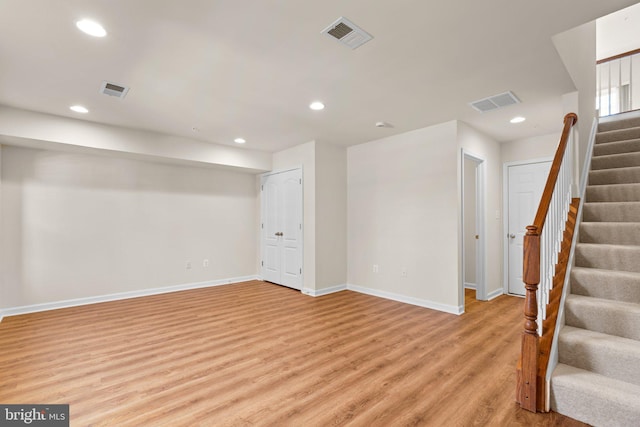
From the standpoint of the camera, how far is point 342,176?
Result: 5.39m

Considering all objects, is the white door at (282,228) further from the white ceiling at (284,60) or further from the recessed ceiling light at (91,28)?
the recessed ceiling light at (91,28)

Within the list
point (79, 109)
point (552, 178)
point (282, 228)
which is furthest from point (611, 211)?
point (79, 109)

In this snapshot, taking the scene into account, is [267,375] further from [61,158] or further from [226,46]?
[61,158]

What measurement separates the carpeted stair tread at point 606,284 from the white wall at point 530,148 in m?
2.85

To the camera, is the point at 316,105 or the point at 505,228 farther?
the point at 505,228

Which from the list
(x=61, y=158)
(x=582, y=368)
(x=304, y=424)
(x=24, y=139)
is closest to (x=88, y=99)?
(x=24, y=139)

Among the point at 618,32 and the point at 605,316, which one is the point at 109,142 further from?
the point at 618,32

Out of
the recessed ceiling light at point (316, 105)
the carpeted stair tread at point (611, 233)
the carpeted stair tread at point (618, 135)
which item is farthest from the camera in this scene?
the carpeted stair tread at point (618, 135)

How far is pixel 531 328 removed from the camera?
1885 millimetres

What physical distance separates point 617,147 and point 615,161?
0.36 metres

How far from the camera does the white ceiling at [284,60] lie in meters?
1.92

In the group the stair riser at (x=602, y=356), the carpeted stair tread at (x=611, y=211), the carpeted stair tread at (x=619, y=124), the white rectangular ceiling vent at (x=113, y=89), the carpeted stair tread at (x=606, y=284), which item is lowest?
the stair riser at (x=602, y=356)

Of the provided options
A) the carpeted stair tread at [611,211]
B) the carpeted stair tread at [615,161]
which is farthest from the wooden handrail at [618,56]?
the carpeted stair tread at [611,211]

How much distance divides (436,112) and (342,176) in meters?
2.07
